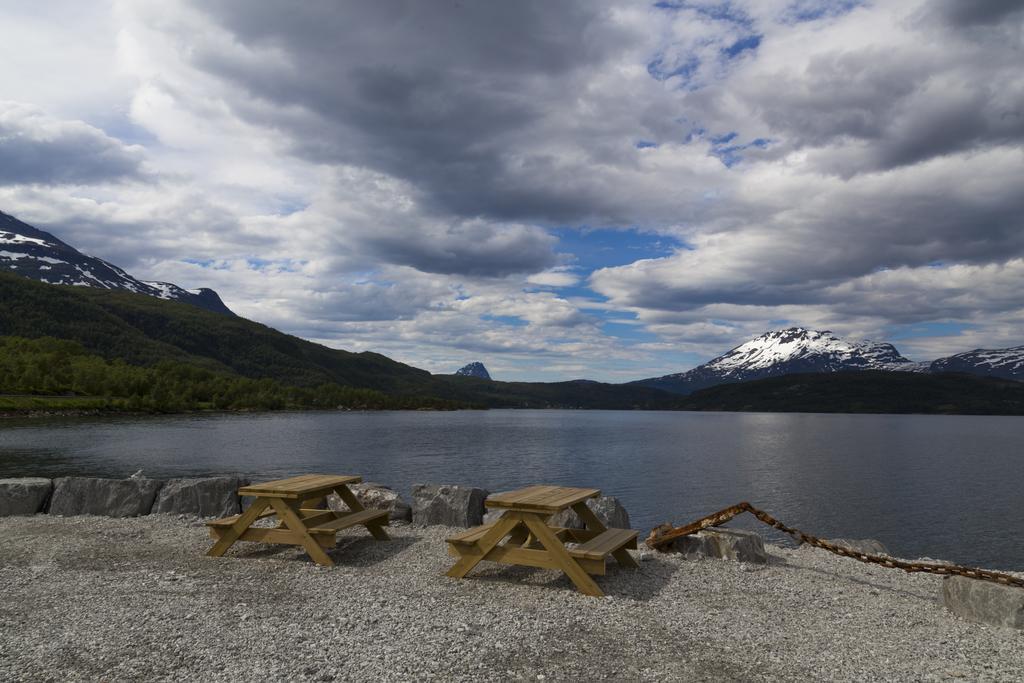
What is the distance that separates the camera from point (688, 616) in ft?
29.2

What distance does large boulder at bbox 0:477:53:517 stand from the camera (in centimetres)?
1573

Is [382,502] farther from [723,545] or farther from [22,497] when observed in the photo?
[22,497]

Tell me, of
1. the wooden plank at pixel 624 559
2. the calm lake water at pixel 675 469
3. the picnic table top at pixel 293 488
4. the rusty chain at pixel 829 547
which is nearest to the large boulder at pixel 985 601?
the rusty chain at pixel 829 547

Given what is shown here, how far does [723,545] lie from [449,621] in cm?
639

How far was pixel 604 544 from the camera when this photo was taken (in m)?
10.6

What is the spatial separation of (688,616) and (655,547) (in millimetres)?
4038

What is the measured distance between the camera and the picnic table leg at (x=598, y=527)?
37.6ft

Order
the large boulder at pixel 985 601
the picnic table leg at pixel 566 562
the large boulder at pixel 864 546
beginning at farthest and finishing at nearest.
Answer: the large boulder at pixel 864 546
the picnic table leg at pixel 566 562
the large boulder at pixel 985 601

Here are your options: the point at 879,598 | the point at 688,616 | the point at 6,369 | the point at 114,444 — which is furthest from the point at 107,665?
the point at 6,369

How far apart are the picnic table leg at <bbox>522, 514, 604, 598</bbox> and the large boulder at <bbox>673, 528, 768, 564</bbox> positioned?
3572mm

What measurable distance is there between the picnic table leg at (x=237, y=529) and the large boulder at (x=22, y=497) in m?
7.31

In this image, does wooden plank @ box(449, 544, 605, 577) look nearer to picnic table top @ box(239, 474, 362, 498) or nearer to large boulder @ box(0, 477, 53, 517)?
picnic table top @ box(239, 474, 362, 498)

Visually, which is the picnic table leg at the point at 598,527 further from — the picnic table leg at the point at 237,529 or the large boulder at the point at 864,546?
the large boulder at the point at 864,546

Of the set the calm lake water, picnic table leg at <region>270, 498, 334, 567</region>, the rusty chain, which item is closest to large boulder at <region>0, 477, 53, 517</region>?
picnic table leg at <region>270, 498, 334, 567</region>
